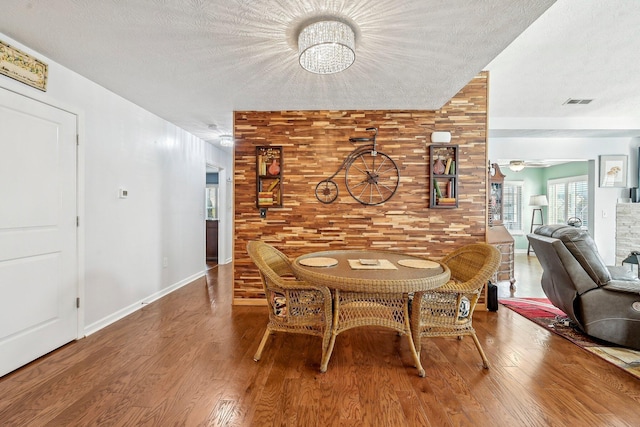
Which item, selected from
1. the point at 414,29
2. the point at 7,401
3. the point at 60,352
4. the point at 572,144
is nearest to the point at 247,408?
the point at 7,401

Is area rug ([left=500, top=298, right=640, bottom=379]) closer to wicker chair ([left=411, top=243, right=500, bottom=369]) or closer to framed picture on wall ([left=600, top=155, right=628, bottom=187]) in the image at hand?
wicker chair ([left=411, top=243, right=500, bottom=369])

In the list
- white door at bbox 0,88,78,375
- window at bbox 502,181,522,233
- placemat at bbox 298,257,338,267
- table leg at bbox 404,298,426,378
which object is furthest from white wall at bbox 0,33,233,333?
window at bbox 502,181,522,233

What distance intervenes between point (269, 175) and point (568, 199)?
7630 mm

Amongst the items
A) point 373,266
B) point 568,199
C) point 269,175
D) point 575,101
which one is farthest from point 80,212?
point 568,199

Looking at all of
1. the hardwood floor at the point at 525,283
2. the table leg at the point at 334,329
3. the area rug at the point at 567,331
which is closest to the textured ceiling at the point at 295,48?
the table leg at the point at 334,329

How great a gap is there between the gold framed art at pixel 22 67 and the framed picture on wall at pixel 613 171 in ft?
24.9

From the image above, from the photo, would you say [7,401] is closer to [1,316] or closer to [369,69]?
[1,316]

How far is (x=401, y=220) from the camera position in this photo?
11.2 feet

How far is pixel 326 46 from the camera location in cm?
184

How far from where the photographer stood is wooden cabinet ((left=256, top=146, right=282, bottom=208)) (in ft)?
11.2

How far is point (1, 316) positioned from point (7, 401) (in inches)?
23.3

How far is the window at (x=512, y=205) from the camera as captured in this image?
775cm

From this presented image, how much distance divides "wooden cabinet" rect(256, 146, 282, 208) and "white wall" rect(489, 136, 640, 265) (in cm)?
383

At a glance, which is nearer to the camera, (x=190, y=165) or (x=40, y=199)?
(x=40, y=199)
